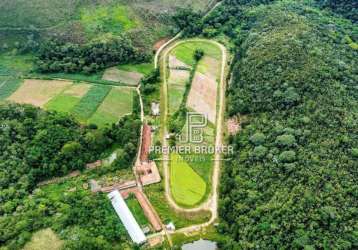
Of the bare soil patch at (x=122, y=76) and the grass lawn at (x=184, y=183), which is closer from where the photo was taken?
the grass lawn at (x=184, y=183)

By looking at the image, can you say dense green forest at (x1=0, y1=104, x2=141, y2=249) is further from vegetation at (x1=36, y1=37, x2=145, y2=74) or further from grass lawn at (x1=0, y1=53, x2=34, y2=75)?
grass lawn at (x1=0, y1=53, x2=34, y2=75)

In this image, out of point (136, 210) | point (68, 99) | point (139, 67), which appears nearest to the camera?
point (136, 210)

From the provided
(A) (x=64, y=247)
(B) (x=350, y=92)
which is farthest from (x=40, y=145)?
(B) (x=350, y=92)

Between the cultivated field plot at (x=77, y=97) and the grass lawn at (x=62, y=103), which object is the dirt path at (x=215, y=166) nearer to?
the cultivated field plot at (x=77, y=97)

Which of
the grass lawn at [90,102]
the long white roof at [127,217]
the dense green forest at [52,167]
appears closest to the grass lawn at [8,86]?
the dense green forest at [52,167]

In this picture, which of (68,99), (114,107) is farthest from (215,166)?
(68,99)

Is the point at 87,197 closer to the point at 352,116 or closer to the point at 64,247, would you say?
the point at 64,247

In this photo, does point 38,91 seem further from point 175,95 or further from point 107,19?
point 175,95
